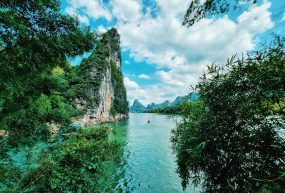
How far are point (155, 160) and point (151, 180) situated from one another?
19.1ft

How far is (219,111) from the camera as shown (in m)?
6.57

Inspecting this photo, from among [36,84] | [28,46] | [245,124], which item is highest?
[28,46]

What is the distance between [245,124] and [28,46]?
7.56 m

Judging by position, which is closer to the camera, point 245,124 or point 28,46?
point 28,46

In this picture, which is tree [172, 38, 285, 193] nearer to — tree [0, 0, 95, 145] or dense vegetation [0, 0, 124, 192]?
dense vegetation [0, 0, 124, 192]

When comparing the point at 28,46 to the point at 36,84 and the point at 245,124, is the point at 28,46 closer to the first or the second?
the point at 36,84

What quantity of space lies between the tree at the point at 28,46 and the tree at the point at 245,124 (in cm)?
504

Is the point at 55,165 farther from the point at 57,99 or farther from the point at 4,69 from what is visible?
the point at 57,99

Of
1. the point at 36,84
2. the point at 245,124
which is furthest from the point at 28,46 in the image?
the point at 245,124

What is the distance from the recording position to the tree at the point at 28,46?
4.17m

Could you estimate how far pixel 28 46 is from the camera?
176 inches

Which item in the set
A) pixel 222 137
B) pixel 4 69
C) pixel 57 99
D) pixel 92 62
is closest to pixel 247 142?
pixel 222 137

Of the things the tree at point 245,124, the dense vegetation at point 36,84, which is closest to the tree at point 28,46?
the dense vegetation at point 36,84

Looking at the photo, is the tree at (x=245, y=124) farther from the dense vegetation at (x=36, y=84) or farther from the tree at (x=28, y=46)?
the tree at (x=28, y=46)
